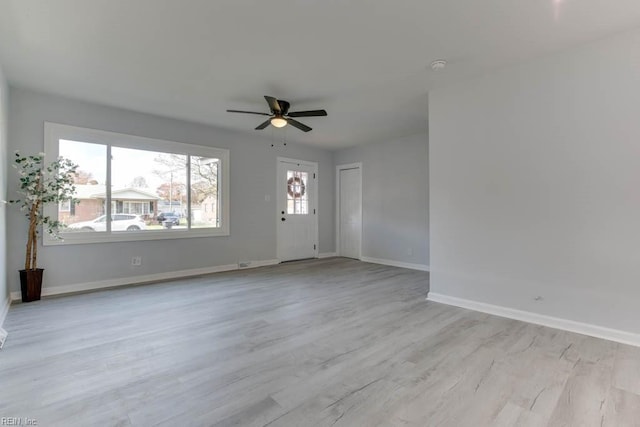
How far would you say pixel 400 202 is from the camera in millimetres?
5961

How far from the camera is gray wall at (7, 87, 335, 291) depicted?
12.2ft

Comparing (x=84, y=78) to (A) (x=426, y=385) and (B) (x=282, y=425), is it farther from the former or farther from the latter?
(A) (x=426, y=385)

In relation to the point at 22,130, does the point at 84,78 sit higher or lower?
higher

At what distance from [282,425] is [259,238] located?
456cm

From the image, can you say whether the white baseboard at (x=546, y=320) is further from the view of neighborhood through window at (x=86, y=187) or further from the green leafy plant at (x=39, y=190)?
the green leafy plant at (x=39, y=190)

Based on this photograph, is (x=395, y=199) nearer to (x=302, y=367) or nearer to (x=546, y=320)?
(x=546, y=320)

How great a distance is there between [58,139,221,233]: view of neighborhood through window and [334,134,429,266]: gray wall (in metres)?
3.11

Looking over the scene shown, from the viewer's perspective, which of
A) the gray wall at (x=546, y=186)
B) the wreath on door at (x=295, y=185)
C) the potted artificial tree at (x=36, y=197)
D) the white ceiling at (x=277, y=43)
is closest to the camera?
the white ceiling at (x=277, y=43)

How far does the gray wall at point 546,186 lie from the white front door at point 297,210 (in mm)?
3452

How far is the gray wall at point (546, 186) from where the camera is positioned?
2.52 meters

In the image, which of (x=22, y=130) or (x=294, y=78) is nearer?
(x=294, y=78)

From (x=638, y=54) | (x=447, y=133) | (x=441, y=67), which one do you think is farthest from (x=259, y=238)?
(x=638, y=54)

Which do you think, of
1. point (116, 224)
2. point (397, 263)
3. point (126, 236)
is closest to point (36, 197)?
point (116, 224)

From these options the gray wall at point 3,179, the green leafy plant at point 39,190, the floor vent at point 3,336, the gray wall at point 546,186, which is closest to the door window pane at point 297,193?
the gray wall at point 546,186
